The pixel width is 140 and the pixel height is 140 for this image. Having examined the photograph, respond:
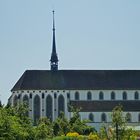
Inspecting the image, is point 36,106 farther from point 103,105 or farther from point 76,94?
point 103,105

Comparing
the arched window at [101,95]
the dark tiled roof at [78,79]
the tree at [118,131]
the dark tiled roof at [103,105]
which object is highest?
the dark tiled roof at [78,79]

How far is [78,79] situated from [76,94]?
11.7ft

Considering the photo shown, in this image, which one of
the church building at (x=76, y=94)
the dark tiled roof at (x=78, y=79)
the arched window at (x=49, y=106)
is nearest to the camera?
the church building at (x=76, y=94)

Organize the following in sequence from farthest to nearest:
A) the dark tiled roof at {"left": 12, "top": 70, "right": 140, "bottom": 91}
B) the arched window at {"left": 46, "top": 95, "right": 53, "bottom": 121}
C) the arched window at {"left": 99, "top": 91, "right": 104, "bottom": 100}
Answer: the dark tiled roof at {"left": 12, "top": 70, "right": 140, "bottom": 91}
the arched window at {"left": 99, "top": 91, "right": 104, "bottom": 100}
the arched window at {"left": 46, "top": 95, "right": 53, "bottom": 121}

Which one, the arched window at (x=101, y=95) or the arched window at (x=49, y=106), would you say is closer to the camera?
the arched window at (x=49, y=106)

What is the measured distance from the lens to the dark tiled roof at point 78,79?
354 feet

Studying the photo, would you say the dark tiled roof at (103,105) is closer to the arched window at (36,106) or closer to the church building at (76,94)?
the church building at (76,94)

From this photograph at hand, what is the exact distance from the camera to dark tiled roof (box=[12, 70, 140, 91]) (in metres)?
108

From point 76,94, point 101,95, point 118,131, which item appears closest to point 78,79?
point 76,94

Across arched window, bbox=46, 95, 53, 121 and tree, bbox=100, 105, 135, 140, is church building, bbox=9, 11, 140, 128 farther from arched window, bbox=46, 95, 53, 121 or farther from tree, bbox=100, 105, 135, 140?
tree, bbox=100, 105, 135, 140

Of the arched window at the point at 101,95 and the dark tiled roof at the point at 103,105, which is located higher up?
the arched window at the point at 101,95

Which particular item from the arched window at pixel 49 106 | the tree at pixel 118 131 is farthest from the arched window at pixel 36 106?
the tree at pixel 118 131

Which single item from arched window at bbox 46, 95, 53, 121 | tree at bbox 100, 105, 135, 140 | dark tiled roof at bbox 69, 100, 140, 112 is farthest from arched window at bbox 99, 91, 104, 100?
tree at bbox 100, 105, 135, 140

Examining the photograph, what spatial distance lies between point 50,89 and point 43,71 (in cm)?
559
